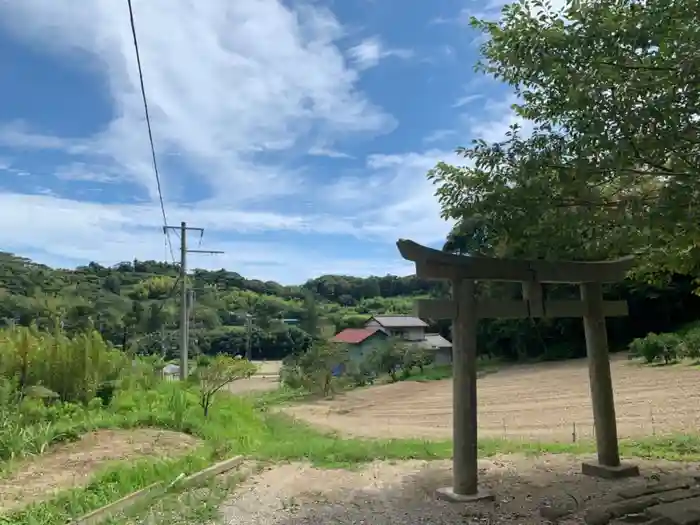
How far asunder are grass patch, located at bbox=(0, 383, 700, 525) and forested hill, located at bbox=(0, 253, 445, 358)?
335 cm

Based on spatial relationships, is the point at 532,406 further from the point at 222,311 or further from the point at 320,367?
the point at 222,311

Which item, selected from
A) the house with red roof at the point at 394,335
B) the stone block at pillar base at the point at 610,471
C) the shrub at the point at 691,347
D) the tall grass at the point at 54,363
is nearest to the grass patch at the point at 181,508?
the stone block at pillar base at the point at 610,471

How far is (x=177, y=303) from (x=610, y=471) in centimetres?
2215

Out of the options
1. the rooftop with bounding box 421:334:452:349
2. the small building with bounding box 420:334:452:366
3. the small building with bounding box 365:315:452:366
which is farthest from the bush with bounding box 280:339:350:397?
the small building with bounding box 365:315:452:366

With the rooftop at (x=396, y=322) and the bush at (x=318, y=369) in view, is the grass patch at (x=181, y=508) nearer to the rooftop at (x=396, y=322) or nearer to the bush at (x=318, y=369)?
the bush at (x=318, y=369)

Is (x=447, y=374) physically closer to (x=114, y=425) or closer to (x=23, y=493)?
(x=114, y=425)

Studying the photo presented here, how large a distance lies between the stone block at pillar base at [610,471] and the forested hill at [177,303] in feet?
15.4

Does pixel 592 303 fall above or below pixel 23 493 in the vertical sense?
above

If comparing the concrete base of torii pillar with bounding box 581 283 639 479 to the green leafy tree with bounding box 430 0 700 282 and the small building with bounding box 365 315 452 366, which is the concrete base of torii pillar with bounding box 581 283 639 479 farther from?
the small building with bounding box 365 315 452 366

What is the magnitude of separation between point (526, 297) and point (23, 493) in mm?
4616

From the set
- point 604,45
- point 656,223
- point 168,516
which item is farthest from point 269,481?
point 604,45

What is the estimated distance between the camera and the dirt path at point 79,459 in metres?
5.14

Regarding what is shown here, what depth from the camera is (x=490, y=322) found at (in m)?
32.3

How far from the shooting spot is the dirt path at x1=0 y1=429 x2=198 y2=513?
5145 millimetres
